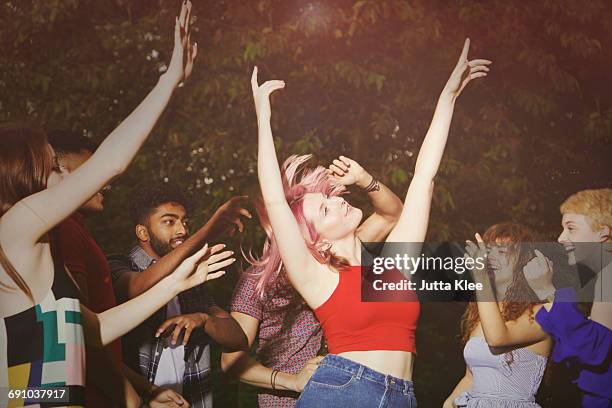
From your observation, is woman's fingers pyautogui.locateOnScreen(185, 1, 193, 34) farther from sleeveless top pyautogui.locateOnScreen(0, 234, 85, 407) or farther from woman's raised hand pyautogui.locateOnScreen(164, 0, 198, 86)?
sleeveless top pyautogui.locateOnScreen(0, 234, 85, 407)

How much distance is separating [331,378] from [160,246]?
906 mm

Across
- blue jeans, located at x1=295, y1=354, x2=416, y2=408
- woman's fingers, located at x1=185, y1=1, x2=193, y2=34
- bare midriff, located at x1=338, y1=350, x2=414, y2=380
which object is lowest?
blue jeans, located at x1=295, y1=354, x2=416, y2=408

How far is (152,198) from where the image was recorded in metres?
3.70

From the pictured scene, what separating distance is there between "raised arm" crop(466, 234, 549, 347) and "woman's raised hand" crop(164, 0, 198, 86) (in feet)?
4.90

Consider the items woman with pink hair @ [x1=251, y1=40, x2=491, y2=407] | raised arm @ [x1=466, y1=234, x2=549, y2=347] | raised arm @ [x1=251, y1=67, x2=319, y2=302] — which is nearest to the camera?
woman with pink hair @ [x1=251, y1=40, x2=491, y2=407]

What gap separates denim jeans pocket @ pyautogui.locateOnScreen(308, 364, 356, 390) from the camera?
3.33 m

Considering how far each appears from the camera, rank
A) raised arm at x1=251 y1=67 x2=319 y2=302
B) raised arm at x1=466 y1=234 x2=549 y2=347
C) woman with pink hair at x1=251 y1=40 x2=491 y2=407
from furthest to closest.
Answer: raised arm at x1=466 y1=234 x2=549 y2=347 < raised arm at x1=251 y1=67 x2=319 y2=302 < woman with pink hair at x1=251 y1=40 x2=491 y2=407

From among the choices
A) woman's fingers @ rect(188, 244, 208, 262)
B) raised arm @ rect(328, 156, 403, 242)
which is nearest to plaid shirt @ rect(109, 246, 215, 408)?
woman's fingers @ rect(188, 244, 208, 262)

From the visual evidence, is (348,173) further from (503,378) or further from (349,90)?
(503,378)

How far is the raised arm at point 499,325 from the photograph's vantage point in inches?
141

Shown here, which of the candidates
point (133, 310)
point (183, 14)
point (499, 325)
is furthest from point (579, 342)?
point (183, 14)

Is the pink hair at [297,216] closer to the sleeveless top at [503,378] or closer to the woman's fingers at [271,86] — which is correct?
the woman's fingers at [271,86]

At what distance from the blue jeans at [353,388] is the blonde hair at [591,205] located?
106cm

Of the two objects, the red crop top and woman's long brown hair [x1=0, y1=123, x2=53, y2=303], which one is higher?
woman's long brown hair [x1=0, y1=123, x2=53, y2=303]
